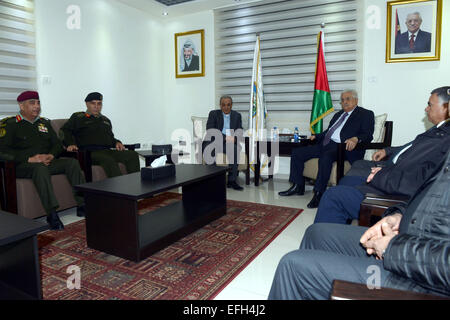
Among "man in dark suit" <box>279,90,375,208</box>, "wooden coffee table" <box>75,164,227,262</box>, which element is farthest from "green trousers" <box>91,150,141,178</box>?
"man in dark suit" <box>279,90,375,208</box>

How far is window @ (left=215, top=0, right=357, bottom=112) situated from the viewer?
4297 mm

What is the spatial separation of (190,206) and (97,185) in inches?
37.9

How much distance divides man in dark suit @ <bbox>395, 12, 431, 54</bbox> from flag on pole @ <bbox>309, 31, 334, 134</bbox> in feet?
3.05

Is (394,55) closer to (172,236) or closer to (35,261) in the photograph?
(172,236)

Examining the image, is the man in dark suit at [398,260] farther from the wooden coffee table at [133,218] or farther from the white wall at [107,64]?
the white wall at [107,64]

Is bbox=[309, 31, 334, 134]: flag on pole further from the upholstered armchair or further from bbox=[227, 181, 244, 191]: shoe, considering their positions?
bbox=[227, 181, 244, 191]: shoe

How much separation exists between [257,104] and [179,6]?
196 cm

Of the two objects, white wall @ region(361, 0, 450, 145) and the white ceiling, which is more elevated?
the white ceiling

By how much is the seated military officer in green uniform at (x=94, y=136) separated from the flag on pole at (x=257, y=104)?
174 cm

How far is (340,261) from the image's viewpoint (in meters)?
1.06

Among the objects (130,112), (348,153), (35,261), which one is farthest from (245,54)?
(35,261)

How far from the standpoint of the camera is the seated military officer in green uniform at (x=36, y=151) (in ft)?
9.18

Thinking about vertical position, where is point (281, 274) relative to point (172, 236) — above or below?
above
